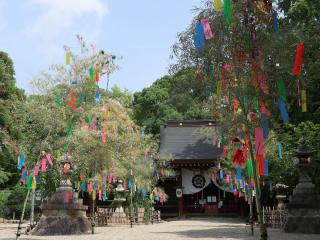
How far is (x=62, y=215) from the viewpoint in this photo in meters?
15.9

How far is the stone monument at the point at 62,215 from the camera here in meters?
15.7

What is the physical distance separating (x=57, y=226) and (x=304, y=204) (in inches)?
353

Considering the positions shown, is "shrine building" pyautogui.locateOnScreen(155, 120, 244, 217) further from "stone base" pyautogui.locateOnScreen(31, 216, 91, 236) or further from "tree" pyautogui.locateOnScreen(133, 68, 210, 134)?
"stone base" pyautogui.locateOnScreen(31, 216, 91, 236)

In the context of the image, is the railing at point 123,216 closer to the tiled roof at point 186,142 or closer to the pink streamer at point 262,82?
the tiled roof at point 186,142

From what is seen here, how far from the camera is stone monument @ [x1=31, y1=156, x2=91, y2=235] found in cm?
1573

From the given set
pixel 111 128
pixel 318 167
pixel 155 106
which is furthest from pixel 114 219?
pixel 155 106

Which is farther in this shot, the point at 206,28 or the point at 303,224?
the point at 303,224

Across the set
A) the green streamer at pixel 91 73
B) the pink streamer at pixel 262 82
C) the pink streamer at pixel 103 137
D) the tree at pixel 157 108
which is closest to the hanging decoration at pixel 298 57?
the pink streamer at pixel 262 82

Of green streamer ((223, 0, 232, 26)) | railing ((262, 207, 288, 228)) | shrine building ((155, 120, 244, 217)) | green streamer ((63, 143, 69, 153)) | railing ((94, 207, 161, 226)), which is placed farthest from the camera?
shrine building ((155, 120, 244, 217))

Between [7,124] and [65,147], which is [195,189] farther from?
[65,147]

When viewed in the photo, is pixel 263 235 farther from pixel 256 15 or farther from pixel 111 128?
pixel 111 128

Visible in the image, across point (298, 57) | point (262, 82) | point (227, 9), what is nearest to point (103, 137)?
point (262, 82)

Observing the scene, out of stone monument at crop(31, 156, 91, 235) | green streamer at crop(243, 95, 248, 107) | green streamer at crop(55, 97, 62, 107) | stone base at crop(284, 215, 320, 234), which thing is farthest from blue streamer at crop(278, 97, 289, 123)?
green streamer at crop(55, 97, 62, 107)

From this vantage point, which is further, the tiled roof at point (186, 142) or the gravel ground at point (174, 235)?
the tiled roof at point (186, 142)
